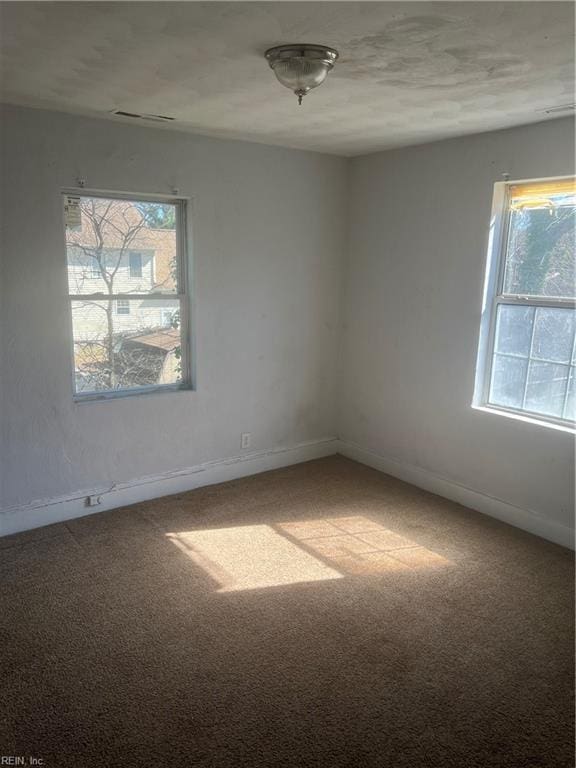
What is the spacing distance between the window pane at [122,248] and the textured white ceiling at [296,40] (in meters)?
0.60

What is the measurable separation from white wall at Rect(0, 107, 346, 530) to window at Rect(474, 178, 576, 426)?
1433mm

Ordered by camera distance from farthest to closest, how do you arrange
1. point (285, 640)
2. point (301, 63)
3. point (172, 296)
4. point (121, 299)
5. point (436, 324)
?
1. point (436, 324)
2. point (172, 296)
3. point (121, 299)
4. point (285, 640)
5. point (301, 63)

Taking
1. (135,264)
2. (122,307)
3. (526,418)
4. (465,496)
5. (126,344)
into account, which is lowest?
(465,496)

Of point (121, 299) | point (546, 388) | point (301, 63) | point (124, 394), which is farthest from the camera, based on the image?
point (124, 394)

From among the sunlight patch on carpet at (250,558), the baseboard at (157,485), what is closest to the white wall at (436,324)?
the baseboard at (157,485)

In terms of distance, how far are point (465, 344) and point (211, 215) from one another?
1970mm

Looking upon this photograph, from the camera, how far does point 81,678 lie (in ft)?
7.63

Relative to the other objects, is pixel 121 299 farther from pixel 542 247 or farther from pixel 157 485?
pixel 542 247

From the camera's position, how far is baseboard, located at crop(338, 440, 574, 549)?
3.47 meters

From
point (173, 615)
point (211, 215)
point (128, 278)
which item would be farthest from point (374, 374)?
point (173, 615)

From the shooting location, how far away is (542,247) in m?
3.41

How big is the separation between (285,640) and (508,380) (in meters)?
2.20

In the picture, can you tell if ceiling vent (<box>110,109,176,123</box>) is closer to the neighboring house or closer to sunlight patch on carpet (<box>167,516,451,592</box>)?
the neighboring house

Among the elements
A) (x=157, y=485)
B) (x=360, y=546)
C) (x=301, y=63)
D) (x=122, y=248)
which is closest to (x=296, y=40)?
(x=301, y=63)
